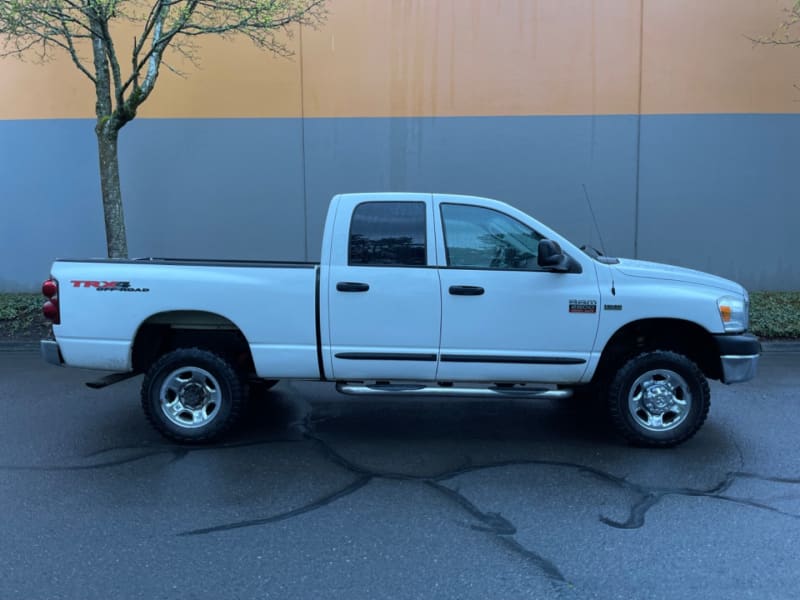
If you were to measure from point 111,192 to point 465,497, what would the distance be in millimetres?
8046

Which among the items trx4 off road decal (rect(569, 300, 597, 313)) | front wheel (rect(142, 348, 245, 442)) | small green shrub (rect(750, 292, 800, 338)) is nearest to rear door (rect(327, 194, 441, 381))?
front wheel (rect(142, 348, 245, 442))

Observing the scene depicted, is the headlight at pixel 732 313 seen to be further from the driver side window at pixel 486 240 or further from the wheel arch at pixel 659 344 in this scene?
the driver side window at pixel 486 240

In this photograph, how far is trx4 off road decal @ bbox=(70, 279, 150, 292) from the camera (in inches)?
200

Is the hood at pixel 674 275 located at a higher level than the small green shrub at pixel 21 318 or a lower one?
higher

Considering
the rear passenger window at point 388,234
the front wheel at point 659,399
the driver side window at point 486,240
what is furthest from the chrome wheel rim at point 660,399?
the rear passenger window at point 388,234

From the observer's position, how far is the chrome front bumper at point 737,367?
5016 mm

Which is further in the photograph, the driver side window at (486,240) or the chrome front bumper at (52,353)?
the chrome front bumper at (52,353)

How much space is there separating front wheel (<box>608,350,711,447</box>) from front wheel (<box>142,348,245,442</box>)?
3020mm

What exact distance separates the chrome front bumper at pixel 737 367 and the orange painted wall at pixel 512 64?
7586 mm

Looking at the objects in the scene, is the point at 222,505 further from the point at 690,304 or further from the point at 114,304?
the point at 690,304

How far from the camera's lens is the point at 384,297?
501cm

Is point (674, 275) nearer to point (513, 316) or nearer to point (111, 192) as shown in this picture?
point (513, 316)

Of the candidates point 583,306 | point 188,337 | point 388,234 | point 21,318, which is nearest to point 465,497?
point 583,306

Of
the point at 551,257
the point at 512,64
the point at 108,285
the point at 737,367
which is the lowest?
the point at 737,367
